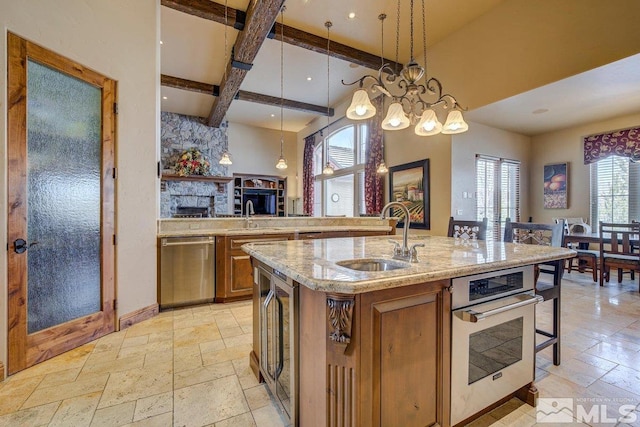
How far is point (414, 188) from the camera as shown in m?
5.81

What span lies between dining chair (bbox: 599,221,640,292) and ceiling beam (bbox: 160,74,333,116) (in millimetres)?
6068

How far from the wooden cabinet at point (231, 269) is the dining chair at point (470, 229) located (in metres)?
2.39

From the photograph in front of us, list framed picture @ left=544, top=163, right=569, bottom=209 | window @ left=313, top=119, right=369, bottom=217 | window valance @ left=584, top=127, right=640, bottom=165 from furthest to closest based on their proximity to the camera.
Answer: window @ left=313, top=119, right=369, bottom=217, framed picture @ left=544, top=163, right=569, bottom=209, window valance @ left=584, top=127, right=640, bottom=165

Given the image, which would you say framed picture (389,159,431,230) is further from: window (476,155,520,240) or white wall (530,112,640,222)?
white wall (530,112,640,222)

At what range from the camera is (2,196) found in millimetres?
1940

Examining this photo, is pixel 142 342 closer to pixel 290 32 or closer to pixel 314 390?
pixel 314 390

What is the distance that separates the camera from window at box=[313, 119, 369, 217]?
751 centimetres

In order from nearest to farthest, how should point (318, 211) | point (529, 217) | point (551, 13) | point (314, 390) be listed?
1. point (314, 390)
2. point (551, 13)
3. point (529, 217)
4. point (318, 211)

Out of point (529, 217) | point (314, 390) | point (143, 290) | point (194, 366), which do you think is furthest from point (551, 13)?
point (143, 290)

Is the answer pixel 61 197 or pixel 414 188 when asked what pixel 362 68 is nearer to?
pixel 414 188

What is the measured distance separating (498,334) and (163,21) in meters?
5.63

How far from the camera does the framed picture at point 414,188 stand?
18.4 ft

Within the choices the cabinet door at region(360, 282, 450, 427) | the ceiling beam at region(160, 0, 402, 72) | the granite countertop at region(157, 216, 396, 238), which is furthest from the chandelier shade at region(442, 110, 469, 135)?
the ceiling beam at region(160, 0, 402, 72)

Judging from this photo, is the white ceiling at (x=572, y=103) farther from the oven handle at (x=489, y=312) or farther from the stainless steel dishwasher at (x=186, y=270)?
the stainless steel dishwasher at (x=186, y=270)
